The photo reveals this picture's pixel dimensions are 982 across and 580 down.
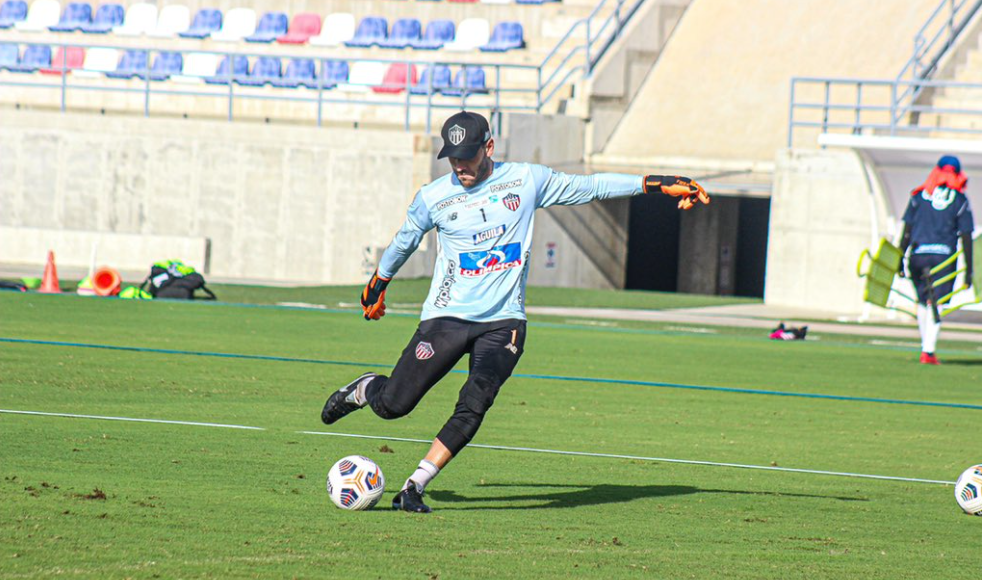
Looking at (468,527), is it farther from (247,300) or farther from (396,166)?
(396,166)

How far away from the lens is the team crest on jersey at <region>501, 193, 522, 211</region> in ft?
25.8

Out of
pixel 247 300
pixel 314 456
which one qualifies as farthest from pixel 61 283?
pixel 314 456

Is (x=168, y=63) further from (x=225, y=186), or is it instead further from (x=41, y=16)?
(x=225, y=186)

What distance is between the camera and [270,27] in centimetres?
4138

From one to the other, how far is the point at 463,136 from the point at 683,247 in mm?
30100

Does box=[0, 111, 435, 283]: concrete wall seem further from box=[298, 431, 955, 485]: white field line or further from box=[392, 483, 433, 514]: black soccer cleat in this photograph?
box=[392, 483, 433, 514]: black soccer cleat

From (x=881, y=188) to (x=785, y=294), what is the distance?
12.9 feet

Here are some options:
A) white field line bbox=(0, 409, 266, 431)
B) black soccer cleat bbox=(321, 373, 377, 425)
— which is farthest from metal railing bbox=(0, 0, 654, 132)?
black soccer cleat bbox=(321, 373, 377, 425)

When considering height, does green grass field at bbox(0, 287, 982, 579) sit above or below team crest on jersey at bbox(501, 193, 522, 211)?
below

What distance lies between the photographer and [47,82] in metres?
39.7

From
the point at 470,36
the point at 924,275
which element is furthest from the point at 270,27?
the point at 924,275

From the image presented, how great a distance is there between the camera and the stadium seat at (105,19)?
1678 inches

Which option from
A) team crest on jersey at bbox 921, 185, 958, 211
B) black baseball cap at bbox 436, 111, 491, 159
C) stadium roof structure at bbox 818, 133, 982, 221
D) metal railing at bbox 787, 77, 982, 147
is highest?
metal railing at bbox 787, 77, 982, 147

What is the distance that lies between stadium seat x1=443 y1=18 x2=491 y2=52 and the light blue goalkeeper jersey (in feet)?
102
